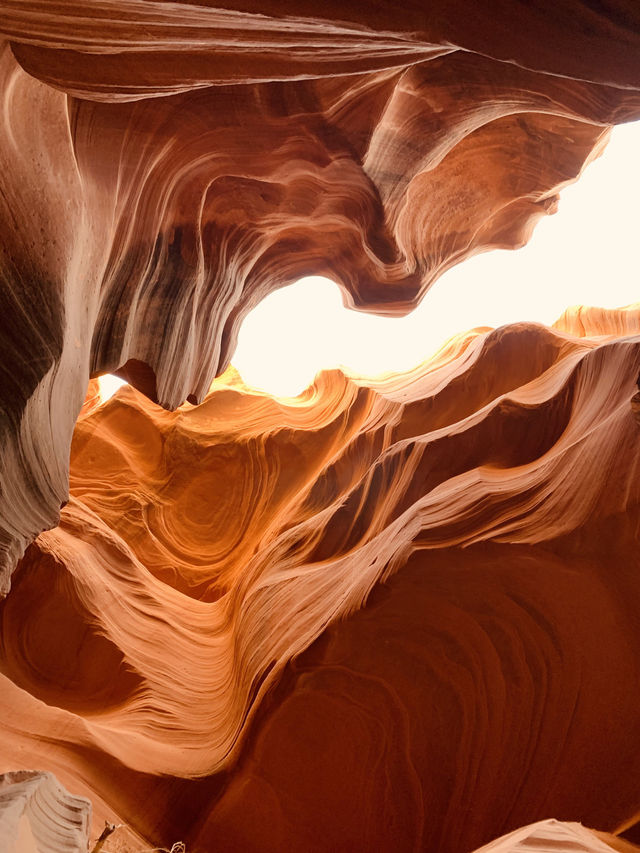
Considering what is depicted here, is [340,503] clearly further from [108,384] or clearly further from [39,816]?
[108,384]

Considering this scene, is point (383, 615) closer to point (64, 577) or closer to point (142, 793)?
point (142, 793)

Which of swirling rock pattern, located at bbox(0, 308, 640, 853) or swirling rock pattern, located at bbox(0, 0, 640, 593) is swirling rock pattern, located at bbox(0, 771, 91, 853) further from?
swirling rock pattern, located at bbox(0, 308, 640, 853)

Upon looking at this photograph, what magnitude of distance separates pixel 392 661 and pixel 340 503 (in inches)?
103

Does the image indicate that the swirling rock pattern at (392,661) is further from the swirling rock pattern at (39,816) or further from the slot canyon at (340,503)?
the swirling rock pattern at (39,816)

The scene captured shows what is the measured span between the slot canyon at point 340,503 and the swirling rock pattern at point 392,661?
2 centimetres

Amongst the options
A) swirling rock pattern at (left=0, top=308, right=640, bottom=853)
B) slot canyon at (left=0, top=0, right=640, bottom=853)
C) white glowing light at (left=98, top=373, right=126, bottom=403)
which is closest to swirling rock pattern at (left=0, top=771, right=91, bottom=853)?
slot canyon at (left=0, top=0, right=640, bottom=853)

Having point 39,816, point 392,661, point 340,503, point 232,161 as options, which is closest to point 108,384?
point 340,503

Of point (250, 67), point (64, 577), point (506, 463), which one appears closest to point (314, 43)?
point (250, 67)

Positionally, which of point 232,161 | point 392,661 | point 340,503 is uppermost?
point 232,161

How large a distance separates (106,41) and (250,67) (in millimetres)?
669

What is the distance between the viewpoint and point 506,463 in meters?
5.90

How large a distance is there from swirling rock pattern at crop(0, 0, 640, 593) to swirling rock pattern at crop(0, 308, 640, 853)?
2057mm

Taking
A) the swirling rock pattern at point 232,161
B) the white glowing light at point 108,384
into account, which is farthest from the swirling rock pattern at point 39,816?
the white glowing light at point 108,384

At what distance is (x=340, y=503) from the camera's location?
6.69 meters
